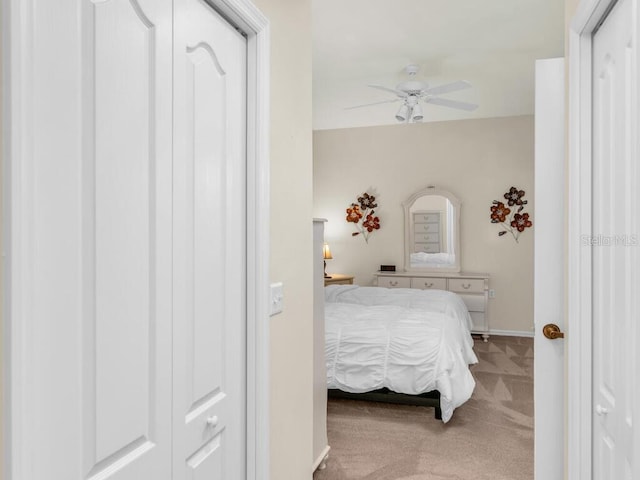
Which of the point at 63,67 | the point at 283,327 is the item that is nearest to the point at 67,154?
the point at 63,67

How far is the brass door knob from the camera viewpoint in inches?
65.9

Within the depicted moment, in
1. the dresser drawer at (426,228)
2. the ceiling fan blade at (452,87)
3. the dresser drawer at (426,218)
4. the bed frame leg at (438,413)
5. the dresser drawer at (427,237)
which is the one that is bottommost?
the bed frame leg at (438,413)

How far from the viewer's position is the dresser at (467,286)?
19.3ft

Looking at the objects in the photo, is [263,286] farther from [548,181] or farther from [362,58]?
[362,58]

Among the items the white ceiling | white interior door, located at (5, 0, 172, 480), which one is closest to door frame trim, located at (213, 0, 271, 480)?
white interior door, located at (5, 0, 172, 480)

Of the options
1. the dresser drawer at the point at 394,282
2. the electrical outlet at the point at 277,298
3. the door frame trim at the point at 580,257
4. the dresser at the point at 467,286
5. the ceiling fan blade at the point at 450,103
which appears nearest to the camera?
the door frame trim at the point at 580,257

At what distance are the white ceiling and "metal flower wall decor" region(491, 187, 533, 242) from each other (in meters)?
1.14

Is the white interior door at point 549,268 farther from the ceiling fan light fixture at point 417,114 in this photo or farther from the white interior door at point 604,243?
the ceiling fan light fixture at point 417,114

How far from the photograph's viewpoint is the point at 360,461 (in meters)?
2.71

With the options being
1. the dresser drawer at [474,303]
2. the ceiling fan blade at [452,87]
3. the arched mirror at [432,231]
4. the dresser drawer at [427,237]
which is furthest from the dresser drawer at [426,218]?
the ceiling fan blade at [452,87]

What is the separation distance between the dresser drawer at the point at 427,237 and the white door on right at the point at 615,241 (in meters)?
4.97

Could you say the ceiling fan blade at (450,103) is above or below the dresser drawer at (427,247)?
above

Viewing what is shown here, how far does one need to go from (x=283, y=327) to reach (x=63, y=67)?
3.81 feet

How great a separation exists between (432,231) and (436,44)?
2.97m
